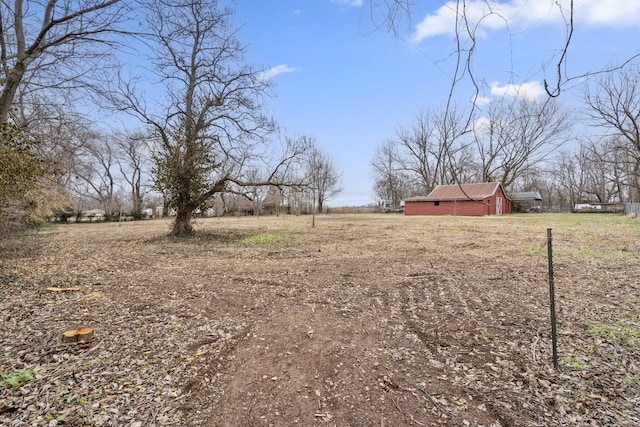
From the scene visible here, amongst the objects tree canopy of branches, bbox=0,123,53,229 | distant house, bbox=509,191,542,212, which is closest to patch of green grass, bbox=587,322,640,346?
tree canopy of branches, bbox=0,123,53,229

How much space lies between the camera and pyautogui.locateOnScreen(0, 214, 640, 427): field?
7.51 feet

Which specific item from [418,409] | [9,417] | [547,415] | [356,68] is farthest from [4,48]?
[547,415]

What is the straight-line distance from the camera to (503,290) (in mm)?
5008

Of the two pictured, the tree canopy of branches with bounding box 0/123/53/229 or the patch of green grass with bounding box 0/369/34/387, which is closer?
the patch of green grass with bounding box 0/369/34/387

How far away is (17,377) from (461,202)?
33150 millimetres

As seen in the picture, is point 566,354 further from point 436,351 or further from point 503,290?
point 503,290

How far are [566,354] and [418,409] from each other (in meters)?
1.78

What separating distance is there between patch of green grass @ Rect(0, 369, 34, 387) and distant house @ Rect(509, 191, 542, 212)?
45.3 meters

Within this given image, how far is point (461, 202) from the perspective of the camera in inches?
1224

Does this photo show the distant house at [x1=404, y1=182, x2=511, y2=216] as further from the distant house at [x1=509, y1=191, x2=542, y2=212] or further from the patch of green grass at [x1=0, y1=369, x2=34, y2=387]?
the patch of green grass at [x1=0, y1=369, x2=34, y2=387]

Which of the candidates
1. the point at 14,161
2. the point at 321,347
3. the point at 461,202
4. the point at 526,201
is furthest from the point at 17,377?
the point at 526,201

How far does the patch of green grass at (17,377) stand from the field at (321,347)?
2 cm

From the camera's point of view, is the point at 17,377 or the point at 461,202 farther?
the point at 461,202

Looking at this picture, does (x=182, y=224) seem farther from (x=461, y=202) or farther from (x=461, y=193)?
(x=461, y=202)
